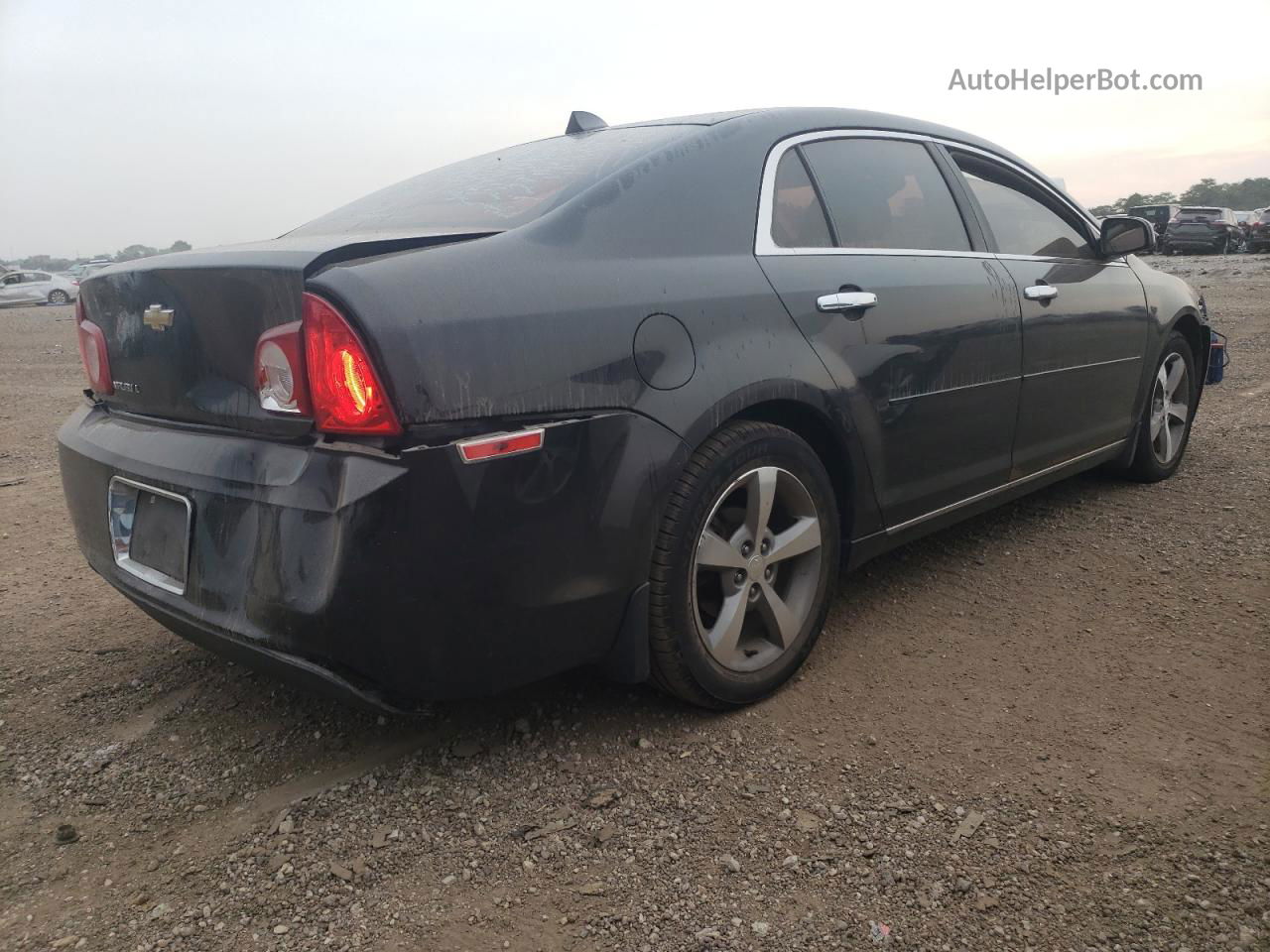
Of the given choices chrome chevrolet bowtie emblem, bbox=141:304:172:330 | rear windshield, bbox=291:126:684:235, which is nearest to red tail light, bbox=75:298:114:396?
chrome chevrolet bowtie emblem, bbox=141:304:172:330

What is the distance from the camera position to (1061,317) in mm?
3545

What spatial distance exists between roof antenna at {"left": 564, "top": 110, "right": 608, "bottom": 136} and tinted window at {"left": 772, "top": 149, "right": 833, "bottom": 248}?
709 millimetres

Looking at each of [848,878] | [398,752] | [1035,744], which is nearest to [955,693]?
[1035,744]

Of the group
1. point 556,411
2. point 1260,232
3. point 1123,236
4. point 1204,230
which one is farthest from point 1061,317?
point 1260,232

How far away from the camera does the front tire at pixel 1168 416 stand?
14.5 feet

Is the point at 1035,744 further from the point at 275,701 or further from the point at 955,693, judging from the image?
the point at 275,701

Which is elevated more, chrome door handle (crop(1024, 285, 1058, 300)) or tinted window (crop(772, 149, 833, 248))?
tinted window (crop(772, 149, 833, 248))

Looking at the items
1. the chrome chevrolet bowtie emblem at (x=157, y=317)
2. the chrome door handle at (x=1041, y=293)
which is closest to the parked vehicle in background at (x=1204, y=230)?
the chrome door handle at (x=1041, y=293)

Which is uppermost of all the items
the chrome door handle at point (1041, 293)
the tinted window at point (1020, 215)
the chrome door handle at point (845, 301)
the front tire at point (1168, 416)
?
the tinted window at point (1020, 215)

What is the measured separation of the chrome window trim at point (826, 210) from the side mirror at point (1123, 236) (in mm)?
53

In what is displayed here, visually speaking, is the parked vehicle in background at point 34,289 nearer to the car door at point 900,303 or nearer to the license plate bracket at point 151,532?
the license plate bracket at point 151,532

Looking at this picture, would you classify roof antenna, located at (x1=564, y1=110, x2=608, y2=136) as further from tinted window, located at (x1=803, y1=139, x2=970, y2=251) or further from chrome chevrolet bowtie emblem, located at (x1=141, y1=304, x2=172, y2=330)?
chrome chevrolet bowtie emblem, located at (x1=141, y1=304, x2=172, y2=330)

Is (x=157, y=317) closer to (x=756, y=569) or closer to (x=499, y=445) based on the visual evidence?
(x=499, y=445)

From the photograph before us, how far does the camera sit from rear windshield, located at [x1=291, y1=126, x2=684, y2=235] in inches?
91.6
